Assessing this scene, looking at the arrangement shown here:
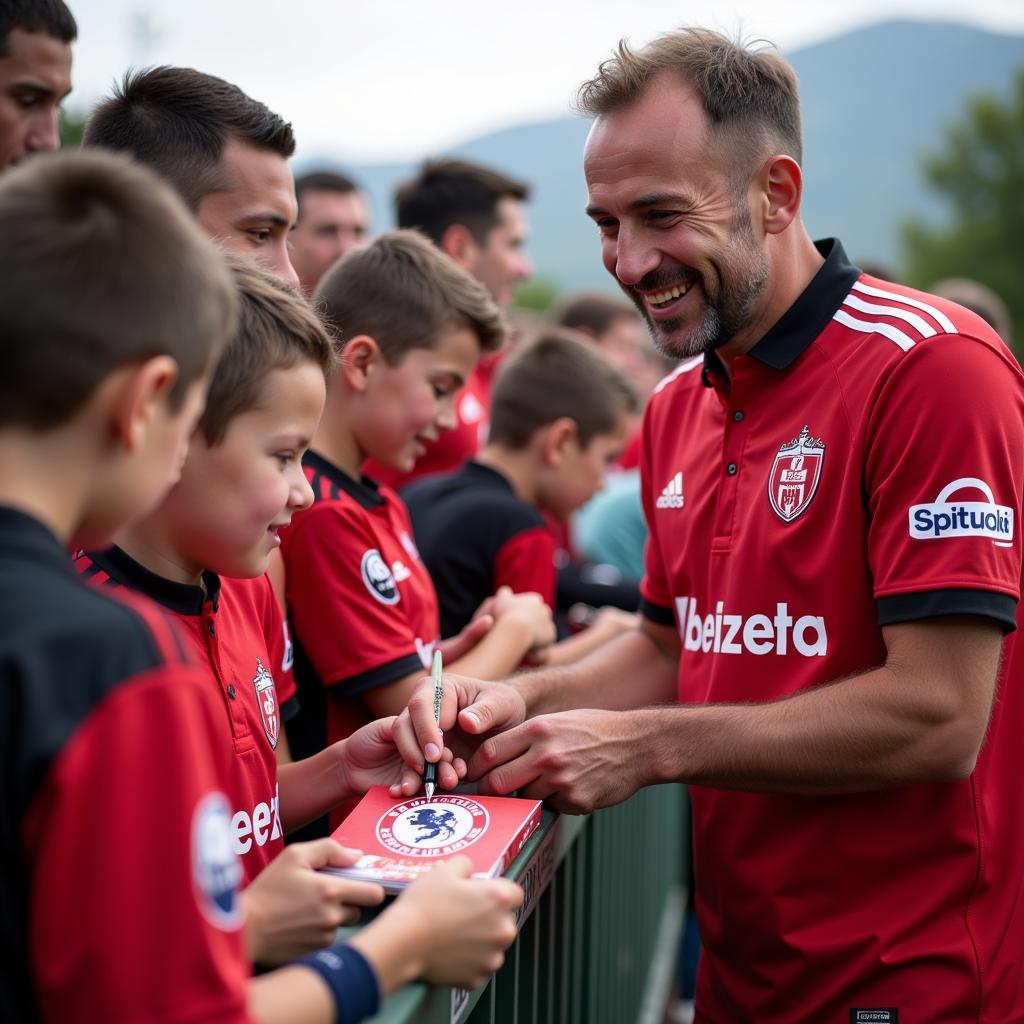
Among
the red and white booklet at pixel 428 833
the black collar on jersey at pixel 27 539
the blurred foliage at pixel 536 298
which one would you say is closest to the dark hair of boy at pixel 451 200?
the red and white booklet at pixel 428 833

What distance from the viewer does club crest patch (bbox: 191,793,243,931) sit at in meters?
1.10

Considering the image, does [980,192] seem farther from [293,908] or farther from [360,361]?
[293,908]

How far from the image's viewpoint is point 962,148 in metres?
49.4

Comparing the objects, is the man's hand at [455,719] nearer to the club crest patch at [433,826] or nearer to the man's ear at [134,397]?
the club crest patch at [433,826]

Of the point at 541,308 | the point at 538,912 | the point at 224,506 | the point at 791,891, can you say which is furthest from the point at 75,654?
the point at 541,308

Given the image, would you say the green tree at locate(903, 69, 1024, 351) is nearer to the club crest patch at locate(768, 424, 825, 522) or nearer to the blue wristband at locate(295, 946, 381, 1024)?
the club crest patch at locate(768, 424, 825, 522)

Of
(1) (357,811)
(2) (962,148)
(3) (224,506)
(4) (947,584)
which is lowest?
(2) (962,148)

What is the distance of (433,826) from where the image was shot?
75.7 inches

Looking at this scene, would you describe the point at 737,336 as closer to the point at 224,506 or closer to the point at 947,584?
the point at 947,584

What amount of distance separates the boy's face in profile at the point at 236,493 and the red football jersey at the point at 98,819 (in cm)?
A: 79

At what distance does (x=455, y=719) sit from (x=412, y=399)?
1.14m

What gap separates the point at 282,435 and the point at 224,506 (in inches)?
6.4

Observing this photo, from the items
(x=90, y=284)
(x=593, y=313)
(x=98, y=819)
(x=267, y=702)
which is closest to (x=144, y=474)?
(x=90, y=284)

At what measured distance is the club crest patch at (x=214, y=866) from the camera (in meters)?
1.10
